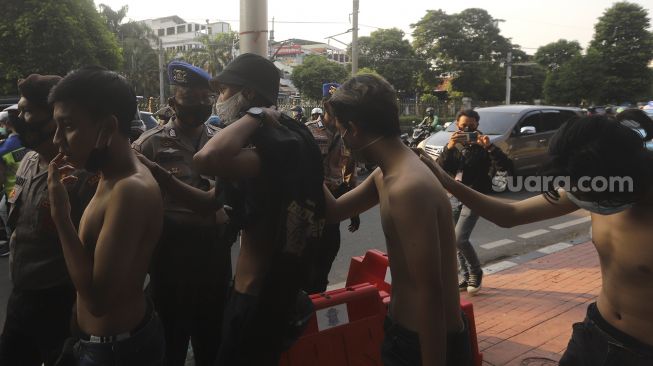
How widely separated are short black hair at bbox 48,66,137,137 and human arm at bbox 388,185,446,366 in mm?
984

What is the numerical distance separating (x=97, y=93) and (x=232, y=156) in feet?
1.65

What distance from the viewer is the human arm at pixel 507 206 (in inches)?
82.4

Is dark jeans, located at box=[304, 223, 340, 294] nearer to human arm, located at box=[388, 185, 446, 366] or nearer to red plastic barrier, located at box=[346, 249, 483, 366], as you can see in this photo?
red plastic barrier, located at box=[346, 249, 483, 366]

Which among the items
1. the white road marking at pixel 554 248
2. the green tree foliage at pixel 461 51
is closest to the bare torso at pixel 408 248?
the white road marking at pixel 554 248

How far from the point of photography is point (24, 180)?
2400mm

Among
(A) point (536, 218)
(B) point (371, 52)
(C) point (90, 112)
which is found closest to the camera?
(C) point (90, 112)

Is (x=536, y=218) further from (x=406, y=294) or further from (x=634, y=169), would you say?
(x=406, y=294)

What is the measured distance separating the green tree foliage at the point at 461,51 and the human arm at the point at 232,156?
46893 millimetres

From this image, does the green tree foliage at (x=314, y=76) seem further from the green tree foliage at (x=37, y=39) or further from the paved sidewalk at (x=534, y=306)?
the paved sidewalk at (x=534, y=306)

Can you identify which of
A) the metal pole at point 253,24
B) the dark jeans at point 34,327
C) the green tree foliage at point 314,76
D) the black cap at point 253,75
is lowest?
the dark jeans at point 34,327

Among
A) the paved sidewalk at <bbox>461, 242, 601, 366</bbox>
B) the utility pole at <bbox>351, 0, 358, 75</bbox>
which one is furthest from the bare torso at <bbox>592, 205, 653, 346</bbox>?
the utility pole at <bbox>351, 0, 358, 75</bbox>

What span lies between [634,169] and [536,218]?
631 millimetres

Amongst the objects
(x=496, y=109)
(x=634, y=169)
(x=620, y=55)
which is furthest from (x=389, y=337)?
(x=620, y=55)

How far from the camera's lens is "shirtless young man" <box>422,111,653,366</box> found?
5.21 feet
